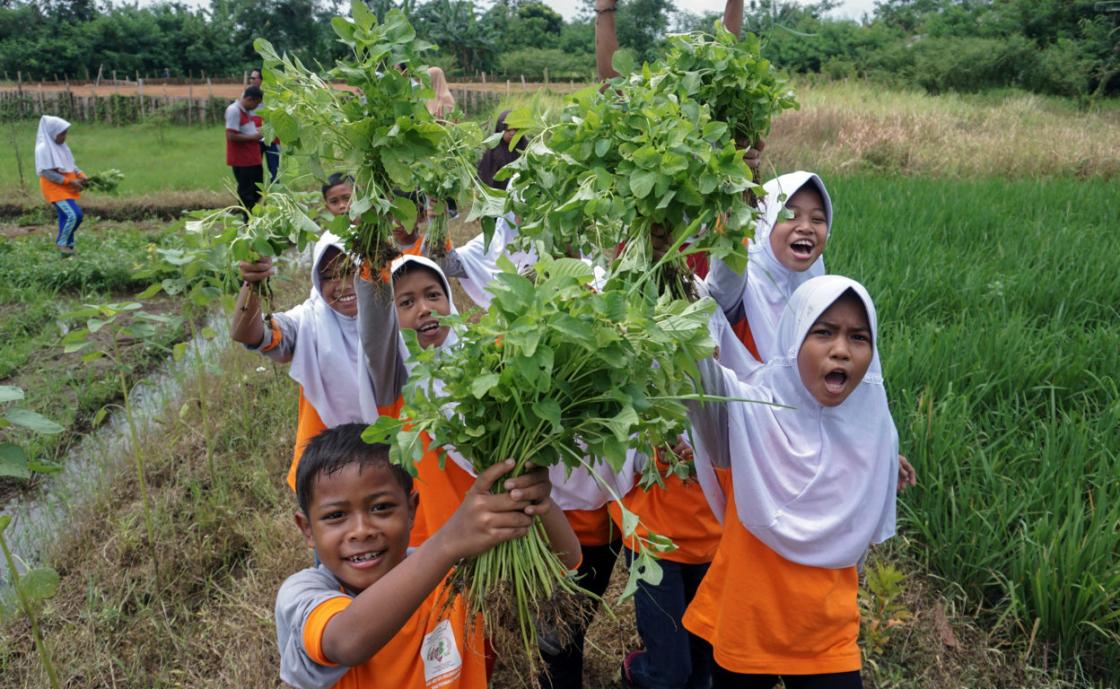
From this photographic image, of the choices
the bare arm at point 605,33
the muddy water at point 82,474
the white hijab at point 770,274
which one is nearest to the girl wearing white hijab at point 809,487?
the white hijab at point 770,274

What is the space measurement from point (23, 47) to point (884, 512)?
123ft

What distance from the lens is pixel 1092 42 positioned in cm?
2077

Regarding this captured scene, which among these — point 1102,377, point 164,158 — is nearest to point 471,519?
point 1102,377

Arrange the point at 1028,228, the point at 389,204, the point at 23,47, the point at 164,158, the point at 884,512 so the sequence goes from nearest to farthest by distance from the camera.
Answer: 1. the point at 389,204
2. the point at 884,512
3. the point at 1028,228
4. the point at 164,158
5. the point at 23,47

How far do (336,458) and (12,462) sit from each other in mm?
841

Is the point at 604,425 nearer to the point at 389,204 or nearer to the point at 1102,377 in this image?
the point at 389,204

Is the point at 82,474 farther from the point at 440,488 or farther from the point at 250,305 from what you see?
the point at 440,488

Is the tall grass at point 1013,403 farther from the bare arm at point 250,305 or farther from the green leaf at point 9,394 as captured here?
the green leaf at point 9,394

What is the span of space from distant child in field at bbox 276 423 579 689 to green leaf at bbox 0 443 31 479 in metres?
0.69

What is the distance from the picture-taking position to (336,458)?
184 centimetres

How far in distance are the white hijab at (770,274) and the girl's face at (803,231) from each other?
3cm

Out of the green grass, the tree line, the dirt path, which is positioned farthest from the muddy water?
the dirt path

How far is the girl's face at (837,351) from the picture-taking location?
2115mm

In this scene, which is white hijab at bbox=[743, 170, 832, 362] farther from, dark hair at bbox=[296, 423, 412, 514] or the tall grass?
dark hair at bbox=[296, 423, 412, 514]
